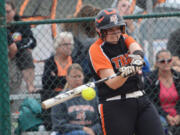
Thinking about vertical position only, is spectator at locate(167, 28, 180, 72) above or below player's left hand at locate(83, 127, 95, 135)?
above

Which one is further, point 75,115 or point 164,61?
point 164,61

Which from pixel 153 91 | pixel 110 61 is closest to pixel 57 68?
pixel 153 91

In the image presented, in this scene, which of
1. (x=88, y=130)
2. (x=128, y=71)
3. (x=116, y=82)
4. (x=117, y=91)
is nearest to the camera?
(x=128, y=71)

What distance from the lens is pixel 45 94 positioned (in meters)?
4.39

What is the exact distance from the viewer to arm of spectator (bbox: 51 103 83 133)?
13.8 ft

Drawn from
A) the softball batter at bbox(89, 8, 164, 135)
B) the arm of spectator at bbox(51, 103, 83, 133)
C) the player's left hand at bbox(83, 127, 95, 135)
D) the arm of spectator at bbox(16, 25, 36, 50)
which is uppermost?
the arm of spectator at bbox(16, 25, 36, 50)

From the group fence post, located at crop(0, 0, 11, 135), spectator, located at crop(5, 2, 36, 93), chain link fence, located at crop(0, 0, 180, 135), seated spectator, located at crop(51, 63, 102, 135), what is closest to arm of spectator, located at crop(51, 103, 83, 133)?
seated spectator, located at crop(51, 63, 102, 135)

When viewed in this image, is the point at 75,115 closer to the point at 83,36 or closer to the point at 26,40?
the point at 83,36

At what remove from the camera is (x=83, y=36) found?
452 centimetres

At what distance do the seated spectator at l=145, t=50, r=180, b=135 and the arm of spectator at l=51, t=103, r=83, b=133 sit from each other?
115cm

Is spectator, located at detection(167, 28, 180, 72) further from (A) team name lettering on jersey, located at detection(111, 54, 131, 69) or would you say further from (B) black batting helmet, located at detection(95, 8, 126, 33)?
(B) black batting helmet, located at detection(95, 8, 126, 33)

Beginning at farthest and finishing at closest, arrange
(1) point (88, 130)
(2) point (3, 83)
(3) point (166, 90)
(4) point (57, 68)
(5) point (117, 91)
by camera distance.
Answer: (3) point (166, 90), (4) point (57, 68), (1) point (88, 130), (2) point (3, 83), (5) point (117, 91)

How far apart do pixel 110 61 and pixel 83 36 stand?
133cm

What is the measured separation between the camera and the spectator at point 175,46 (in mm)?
4999
